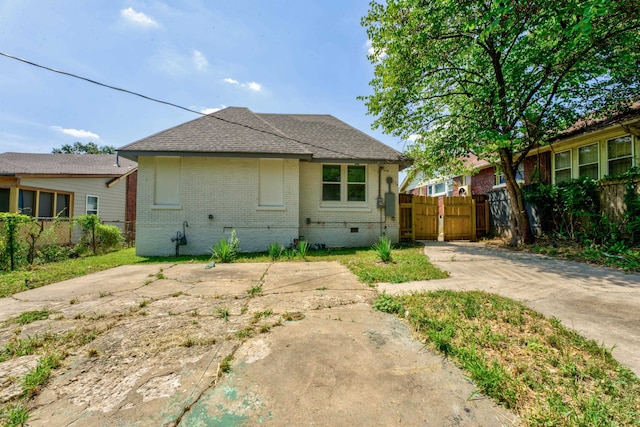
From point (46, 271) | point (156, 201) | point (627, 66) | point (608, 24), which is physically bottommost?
point (46, 271)

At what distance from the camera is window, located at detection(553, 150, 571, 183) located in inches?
411

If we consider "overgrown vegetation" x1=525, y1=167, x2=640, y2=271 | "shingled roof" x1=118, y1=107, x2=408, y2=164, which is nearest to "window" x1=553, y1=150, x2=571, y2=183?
"overgrown vegetation" x1=525, y1=167, x2=640, y2=271

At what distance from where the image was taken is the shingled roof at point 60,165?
11098 mm

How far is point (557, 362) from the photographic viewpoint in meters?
2.05

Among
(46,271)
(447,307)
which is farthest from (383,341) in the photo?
(46,271)

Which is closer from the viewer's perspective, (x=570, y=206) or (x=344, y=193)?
(x=570, y=206)

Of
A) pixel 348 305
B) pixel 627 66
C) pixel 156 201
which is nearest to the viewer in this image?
pixel 348 305

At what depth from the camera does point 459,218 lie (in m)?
11.7

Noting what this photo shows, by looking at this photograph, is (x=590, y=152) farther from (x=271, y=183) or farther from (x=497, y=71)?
(x=271, y=183)

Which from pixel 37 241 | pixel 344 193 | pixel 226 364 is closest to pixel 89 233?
pixel 37 241

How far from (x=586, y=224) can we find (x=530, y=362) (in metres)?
9.48

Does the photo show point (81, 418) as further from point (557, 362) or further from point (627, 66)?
point (627, 66)

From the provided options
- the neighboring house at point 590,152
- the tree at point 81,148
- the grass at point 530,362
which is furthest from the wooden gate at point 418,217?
the tree at point 81,148

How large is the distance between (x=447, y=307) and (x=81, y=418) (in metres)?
3.52
